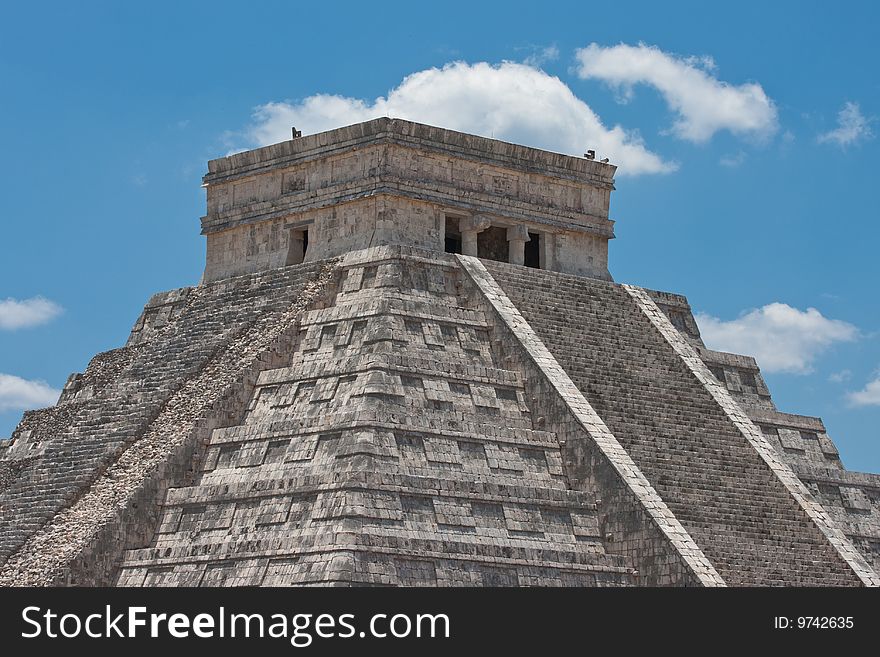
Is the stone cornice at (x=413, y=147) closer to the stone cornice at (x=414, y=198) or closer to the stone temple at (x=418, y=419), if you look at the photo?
the stone temple at (x=418, y=419)

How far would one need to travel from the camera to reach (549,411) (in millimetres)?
31219

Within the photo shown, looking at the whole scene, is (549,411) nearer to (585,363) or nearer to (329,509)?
(585,363)

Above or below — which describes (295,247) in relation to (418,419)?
above

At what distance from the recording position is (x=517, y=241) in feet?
117

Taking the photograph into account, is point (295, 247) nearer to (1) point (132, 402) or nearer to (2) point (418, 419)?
(1) point (132, 402)

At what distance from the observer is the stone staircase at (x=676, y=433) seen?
30375 millimetres

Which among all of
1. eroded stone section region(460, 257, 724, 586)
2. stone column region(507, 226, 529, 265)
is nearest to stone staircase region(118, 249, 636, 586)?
eroded stone section region(460, 257, 724, 586)

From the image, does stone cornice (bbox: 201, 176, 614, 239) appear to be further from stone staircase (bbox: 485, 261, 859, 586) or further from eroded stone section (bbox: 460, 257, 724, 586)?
eroded stone section (bbox: 460, 257, 724, 586)

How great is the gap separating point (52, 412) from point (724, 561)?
12.6 meters

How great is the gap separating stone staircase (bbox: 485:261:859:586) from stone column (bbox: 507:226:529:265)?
2.61ft

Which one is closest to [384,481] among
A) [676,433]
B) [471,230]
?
[676,433]

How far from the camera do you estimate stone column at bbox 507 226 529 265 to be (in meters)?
35.7

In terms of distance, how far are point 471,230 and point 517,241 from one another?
102 cm

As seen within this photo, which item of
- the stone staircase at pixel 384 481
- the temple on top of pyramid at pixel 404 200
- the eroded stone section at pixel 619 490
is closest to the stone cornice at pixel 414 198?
the temple on top of pyramid at pixel 404 200
